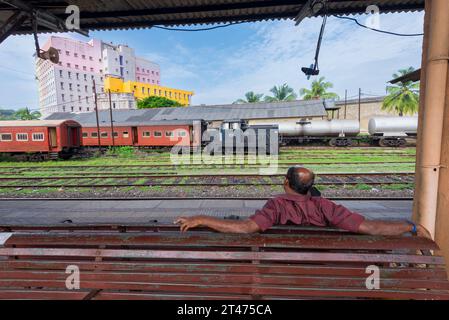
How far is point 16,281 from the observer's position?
1.99m

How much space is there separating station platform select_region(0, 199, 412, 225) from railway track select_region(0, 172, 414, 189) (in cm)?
180

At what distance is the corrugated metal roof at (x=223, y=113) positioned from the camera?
34000 millimetres

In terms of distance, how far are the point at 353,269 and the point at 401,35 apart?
489 cm

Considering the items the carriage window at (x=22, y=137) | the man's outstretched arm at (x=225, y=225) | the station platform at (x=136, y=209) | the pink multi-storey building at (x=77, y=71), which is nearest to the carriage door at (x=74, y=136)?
the carriage window at (x=22, y=137)

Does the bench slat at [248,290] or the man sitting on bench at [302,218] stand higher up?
the man sitting on bench at [302,218]

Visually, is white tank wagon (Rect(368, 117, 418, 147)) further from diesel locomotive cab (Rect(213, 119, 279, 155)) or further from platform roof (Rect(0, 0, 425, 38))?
platform roof (Rect(0, 0, 425, 38))

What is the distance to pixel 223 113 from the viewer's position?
3800cm

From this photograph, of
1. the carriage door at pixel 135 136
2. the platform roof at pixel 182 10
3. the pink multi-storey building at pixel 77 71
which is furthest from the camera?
the pink multi-storey building at pixel 77 71

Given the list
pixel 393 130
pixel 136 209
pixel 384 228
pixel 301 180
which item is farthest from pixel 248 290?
pixel 393 130

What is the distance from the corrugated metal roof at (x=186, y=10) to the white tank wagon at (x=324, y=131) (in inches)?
732

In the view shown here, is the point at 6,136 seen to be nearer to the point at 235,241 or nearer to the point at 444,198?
the point at 235,241

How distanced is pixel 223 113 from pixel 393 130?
23.5 m

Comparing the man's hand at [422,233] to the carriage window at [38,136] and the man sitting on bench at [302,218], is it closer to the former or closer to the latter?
the man sitting on bench at [302,218]

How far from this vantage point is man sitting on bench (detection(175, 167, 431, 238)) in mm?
2037
